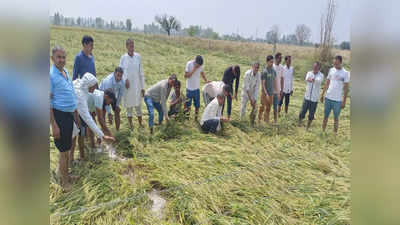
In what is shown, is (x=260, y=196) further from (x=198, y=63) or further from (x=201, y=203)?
(x=198, y=63)

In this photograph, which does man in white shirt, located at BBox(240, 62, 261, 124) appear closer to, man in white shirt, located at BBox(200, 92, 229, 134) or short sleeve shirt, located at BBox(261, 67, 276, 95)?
short sleeve shirt, located at BBox(261, 67, 276, 95)

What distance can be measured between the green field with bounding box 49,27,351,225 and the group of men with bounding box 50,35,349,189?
0.98 ft

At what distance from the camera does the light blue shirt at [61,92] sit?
2.23m

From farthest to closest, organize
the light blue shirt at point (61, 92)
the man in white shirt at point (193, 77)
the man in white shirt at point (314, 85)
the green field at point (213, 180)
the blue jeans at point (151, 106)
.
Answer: the man in white shirt at point (314, 85), the man in white shirt at point (193, 77), the blue jeans at point (151, 106), the green field at point (213, 180), the light blue shirt at point (61, 92)

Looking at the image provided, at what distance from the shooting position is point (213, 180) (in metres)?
3.11

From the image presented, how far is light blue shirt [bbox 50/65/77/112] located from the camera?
223 cm

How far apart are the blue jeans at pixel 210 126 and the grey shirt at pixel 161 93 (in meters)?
0.68

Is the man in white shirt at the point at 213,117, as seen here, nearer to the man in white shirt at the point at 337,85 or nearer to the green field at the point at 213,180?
the green field at the point at 213,180

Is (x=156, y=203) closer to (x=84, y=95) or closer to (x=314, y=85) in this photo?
(x=84, y=95)

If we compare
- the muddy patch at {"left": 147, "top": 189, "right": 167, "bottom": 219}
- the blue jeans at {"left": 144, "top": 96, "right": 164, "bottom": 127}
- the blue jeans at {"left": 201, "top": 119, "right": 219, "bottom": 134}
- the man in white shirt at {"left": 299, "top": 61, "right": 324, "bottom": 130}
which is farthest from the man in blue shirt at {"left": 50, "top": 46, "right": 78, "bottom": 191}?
the man in white shirt at {"left": 299, "top": 61, "right": 324, "bottom": 130}

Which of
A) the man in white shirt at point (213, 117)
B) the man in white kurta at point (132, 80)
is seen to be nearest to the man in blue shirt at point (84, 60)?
the man in white kurta at point (132, 80)

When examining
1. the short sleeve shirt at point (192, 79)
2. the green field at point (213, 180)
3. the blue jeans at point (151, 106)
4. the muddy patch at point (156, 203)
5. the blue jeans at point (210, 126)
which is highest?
the short sleeve shirt at point (192, 79)

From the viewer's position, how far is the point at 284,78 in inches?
230
